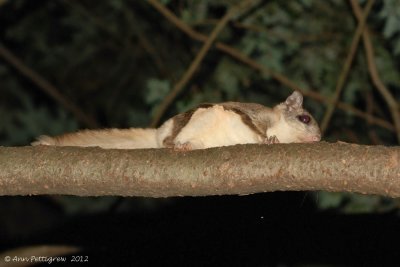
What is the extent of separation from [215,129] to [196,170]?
94 cm

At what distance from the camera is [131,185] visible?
320cm

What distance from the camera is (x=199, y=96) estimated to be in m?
6.46

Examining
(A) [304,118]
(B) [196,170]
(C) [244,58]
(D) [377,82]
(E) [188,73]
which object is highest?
(C) [244,58]

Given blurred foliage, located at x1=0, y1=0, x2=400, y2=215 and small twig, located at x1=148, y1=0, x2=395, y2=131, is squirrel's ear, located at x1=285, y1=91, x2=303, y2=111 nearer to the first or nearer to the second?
small twig, located at x1=148, y1=0, x2=395, y2=131

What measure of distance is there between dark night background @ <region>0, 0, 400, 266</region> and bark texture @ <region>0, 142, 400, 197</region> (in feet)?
5.00

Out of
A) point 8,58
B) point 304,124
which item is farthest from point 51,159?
point 8,58

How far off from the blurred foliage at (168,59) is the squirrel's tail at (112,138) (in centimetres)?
191

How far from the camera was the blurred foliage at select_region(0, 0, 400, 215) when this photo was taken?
6445mm

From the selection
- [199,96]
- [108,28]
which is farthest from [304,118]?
[108,28]

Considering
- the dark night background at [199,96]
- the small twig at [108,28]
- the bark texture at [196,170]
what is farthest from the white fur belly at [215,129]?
the small twig at [108,28]

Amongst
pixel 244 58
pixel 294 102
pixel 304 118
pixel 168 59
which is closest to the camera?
pixel 304 118

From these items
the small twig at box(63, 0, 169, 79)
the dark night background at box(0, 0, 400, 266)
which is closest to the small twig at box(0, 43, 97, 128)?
the dark night background at box(0, 0, 400, 266)

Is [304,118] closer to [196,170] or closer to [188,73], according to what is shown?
[188,73]

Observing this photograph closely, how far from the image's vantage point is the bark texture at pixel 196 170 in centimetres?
296
